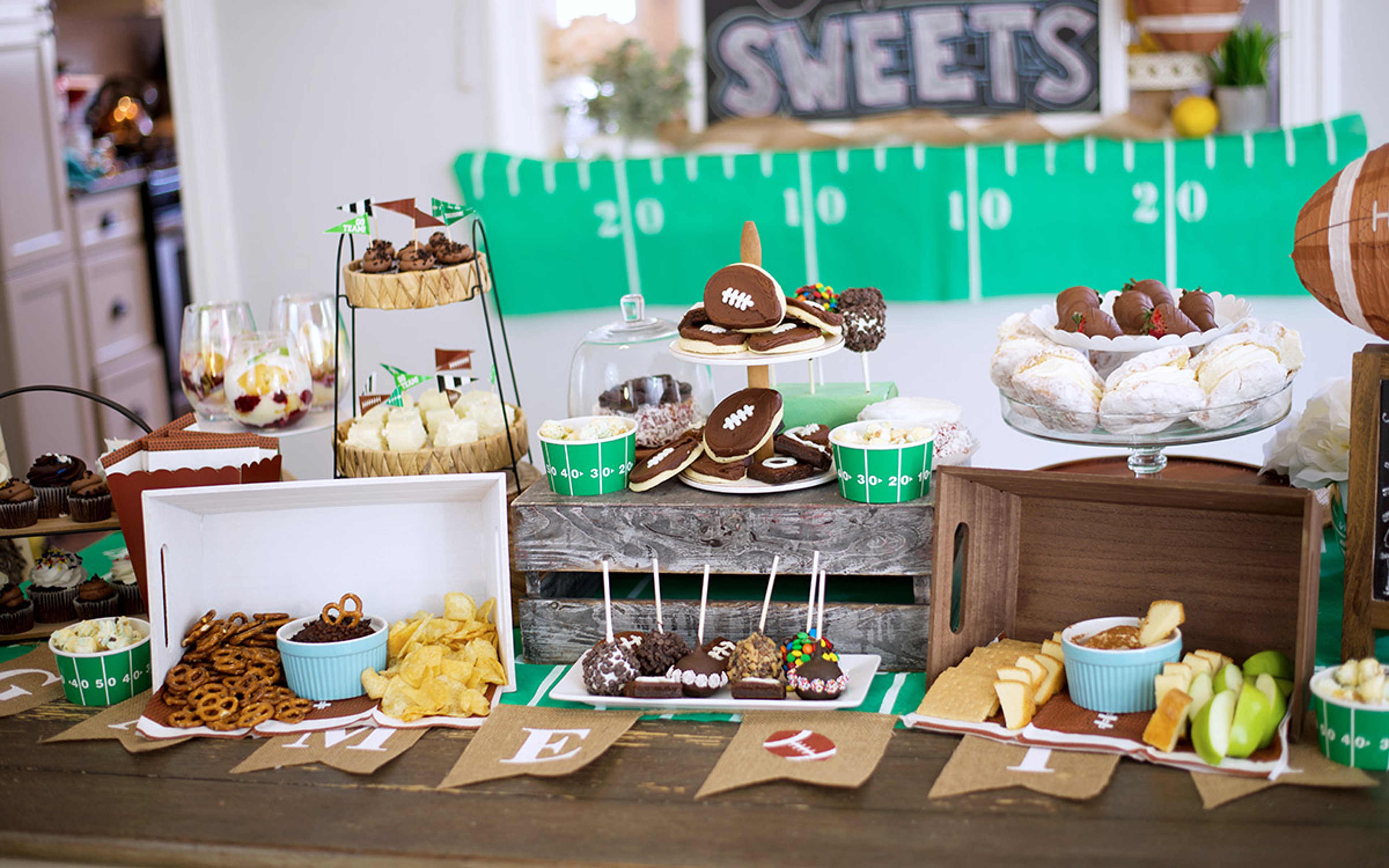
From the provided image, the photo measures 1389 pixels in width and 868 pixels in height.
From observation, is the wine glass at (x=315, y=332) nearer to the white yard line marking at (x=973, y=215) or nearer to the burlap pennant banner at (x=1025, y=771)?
the burlap pennant banner at (x=1025, y=771)

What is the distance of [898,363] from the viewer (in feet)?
10.4

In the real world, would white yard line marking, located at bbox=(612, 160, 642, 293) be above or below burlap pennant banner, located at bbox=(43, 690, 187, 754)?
above

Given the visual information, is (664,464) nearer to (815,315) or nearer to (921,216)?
(815,315)

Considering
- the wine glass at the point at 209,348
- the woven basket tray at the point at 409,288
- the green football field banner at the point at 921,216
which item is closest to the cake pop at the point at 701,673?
the woven basket tray at the point at 409,288

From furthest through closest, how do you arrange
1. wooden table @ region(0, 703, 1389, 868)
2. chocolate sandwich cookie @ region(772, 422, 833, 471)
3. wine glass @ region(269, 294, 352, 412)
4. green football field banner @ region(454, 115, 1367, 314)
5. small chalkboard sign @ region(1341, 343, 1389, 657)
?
green football field banner @ region(454, 115, 1367, 314) → wine glass @ region(269, 294, 352, 412) → chocolate sandwich cookie @ region(772, 422, 833, 471) → small chalkboard sign @ region(1341, 343, 1389, 657) → wooden table @ region(0, 703, 1389, 868)

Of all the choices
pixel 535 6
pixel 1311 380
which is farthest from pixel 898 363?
pixel 535 6

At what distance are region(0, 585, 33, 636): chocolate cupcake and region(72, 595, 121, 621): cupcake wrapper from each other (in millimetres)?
65

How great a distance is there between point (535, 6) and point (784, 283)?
3.18ft

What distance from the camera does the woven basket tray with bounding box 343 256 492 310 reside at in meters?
1.60

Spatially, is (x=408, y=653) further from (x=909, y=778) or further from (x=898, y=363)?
(x=898, y=363)

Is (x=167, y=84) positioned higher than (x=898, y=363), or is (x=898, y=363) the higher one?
(x=167, y=84)

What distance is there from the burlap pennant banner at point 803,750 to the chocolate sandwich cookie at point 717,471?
0.28 m

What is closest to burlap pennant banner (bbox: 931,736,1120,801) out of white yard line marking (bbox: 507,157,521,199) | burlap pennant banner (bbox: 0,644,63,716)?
burlap pennant banner (bbox: 0,644,63,716)

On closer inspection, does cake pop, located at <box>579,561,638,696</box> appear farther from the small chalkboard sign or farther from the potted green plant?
the potted green plant
